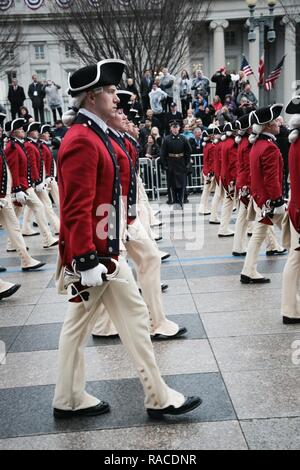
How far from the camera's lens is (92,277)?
316 centimetres

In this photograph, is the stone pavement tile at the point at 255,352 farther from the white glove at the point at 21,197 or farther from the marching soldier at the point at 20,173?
the marching soldier at the point at 20,173

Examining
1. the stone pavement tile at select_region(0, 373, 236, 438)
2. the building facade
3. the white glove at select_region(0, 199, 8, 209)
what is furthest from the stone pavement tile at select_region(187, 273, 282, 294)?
the building facade

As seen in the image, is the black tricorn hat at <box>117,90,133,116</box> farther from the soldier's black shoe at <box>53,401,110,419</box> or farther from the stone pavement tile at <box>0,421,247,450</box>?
the stone pavement tile at <box>0,421,247,450</box>

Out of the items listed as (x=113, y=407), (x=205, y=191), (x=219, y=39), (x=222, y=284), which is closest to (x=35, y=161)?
(x=205, y=191)

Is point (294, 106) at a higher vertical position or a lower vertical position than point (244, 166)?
higher

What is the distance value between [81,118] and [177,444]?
2.04 meters

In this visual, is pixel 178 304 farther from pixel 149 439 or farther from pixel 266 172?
pixel 149 439

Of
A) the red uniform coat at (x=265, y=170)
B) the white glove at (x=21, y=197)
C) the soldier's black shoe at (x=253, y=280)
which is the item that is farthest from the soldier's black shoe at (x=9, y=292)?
the red uniform coat at (x=265, y=170)

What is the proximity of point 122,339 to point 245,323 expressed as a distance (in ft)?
6.75

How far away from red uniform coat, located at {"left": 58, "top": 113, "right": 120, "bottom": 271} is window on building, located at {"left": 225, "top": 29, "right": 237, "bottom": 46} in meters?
47.6

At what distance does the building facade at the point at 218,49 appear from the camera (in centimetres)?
4266

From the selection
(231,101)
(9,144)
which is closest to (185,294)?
Result: (9,144)

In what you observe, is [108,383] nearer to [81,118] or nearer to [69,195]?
[69,195]

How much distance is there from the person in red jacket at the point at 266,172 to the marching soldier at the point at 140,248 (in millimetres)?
1739
